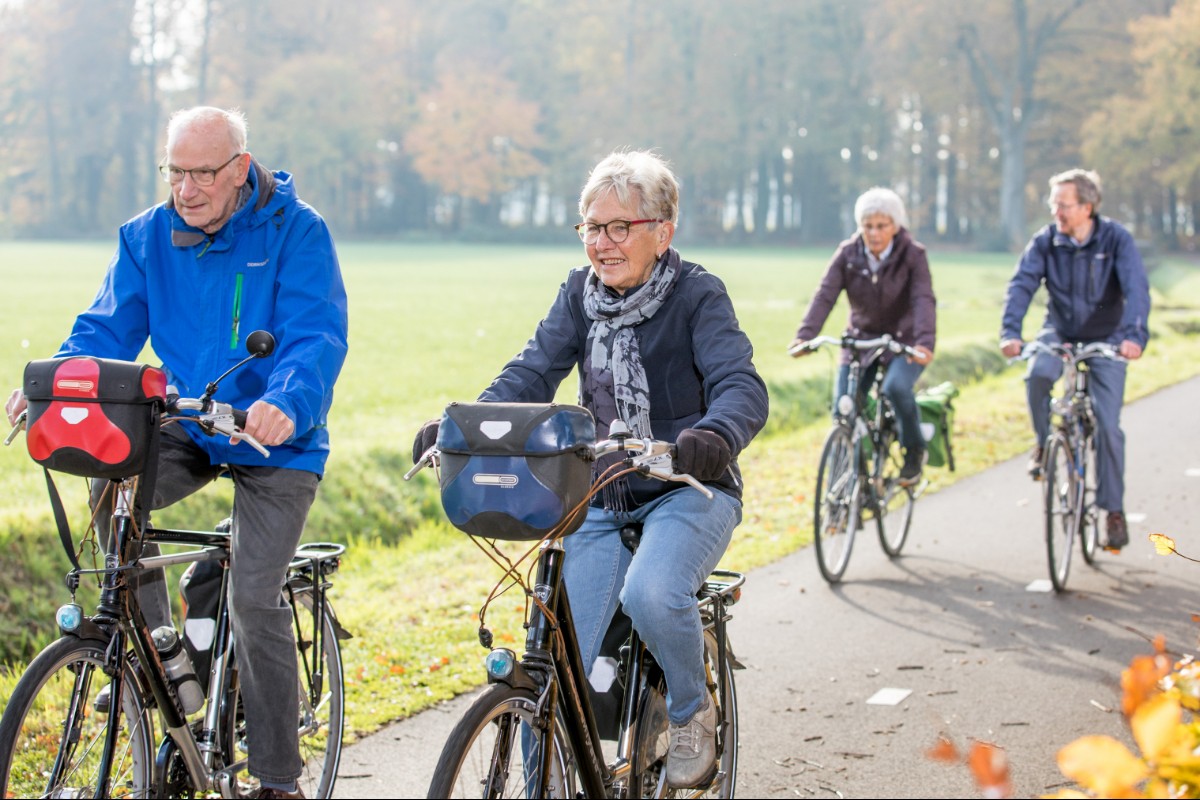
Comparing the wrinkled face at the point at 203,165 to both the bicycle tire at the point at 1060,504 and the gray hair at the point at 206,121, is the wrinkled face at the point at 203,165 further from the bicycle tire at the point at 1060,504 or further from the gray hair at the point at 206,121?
the bicycle tire at the point at 1060,504

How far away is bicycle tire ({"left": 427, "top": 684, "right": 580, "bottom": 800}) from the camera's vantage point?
3.02 m

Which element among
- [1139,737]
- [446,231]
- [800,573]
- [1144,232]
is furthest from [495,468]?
[446,231]

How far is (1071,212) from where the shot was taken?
26.0 feet

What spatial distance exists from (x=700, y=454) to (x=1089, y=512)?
5387mm

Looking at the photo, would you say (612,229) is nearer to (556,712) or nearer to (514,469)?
(514,469)

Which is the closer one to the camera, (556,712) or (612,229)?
(556,712)

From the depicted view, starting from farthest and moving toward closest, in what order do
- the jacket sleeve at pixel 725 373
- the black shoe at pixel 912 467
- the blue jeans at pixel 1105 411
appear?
the black shoe at pixel 912 467, the blue jeans at pixel 1105 411, the jacket sleeve at pixel 725 373

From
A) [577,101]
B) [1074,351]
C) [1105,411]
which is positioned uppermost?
[577,101]

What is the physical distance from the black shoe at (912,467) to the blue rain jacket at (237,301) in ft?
16.8

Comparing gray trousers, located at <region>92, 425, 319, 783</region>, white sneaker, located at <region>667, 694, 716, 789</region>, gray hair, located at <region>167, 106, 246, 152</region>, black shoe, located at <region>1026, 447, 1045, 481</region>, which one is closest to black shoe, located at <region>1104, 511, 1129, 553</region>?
black shoe, located at <region>1026, 447, 1045, 481</region>

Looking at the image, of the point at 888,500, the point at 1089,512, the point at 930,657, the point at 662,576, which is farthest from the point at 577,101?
the point at 662,576

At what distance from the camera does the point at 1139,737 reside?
112 centimetres

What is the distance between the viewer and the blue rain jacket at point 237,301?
4070 mm

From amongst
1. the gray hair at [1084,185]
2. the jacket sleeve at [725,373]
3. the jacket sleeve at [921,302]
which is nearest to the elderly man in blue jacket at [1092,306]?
the gray hair at [1084,185]
